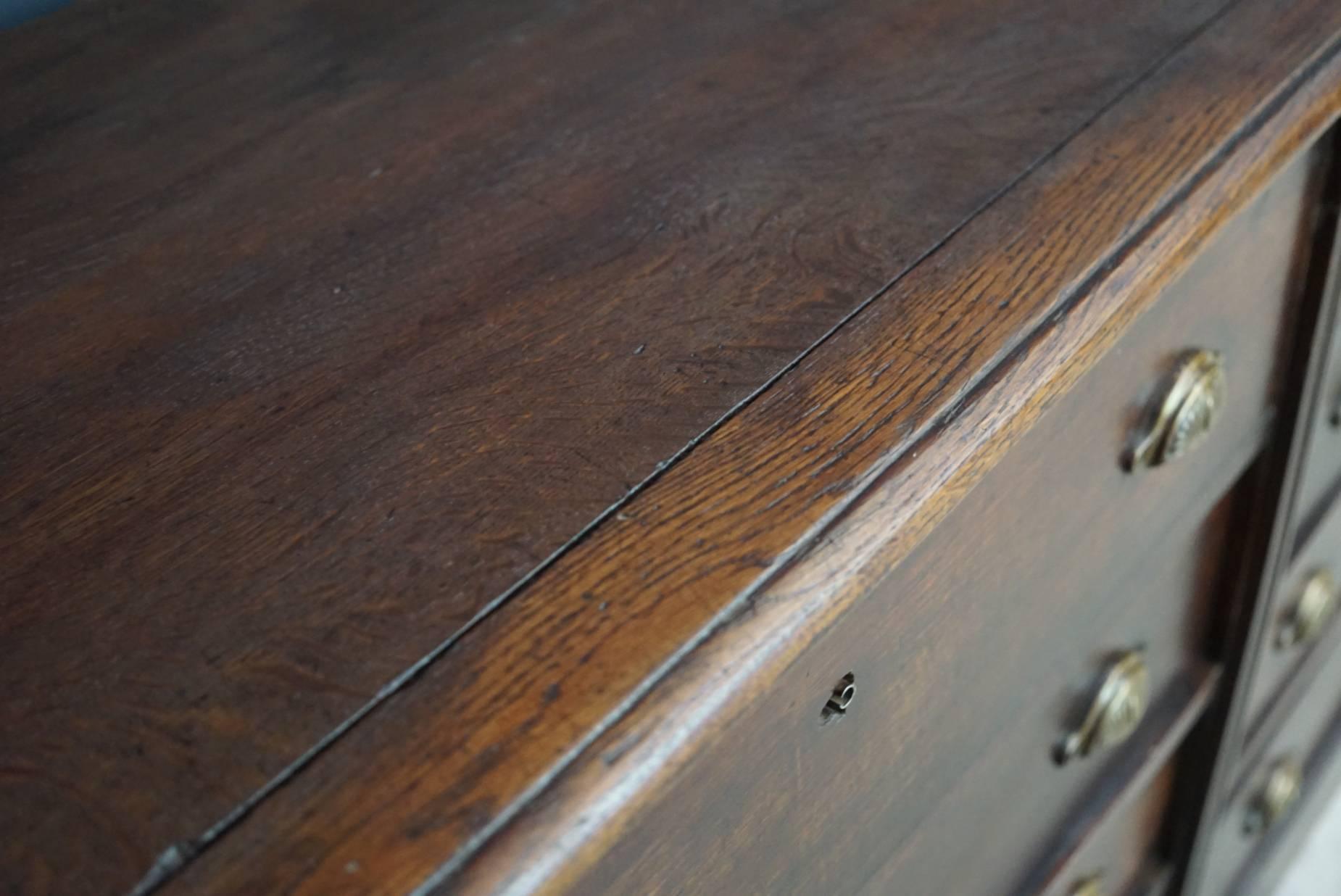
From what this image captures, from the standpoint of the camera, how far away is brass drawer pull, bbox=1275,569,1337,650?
85 centimetres

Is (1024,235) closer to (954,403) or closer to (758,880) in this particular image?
(954,403)

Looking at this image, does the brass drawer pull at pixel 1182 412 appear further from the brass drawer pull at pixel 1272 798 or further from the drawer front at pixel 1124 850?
the brass drawer pull at pixel 1272 798

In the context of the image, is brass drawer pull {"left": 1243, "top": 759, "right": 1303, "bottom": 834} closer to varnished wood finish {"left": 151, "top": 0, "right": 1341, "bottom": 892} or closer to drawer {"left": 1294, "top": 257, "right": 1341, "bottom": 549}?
drawer {"left": 1294, "top": 257, "right": 1341, "bottom": 549}

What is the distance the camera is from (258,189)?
1.57ft

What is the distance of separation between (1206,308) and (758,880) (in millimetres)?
316

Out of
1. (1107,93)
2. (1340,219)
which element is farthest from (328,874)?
(1340,219)

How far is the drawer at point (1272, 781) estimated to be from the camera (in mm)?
911

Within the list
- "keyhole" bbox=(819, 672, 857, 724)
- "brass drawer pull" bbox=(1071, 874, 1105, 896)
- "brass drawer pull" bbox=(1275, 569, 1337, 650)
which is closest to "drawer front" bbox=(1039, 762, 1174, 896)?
"brass drawer pull" bbox=(1071, 874, 1105, 896)

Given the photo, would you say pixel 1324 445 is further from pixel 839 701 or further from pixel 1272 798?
pixel 839 701

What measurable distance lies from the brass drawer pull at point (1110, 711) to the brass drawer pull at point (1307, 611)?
311 mm

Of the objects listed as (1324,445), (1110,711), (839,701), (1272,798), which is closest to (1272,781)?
(1272,798)

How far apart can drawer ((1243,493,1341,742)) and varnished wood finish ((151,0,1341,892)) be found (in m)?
0.45

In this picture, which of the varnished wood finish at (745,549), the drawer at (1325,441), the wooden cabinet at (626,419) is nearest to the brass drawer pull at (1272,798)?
the drawer at (1325,441)

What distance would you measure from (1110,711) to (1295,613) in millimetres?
358
